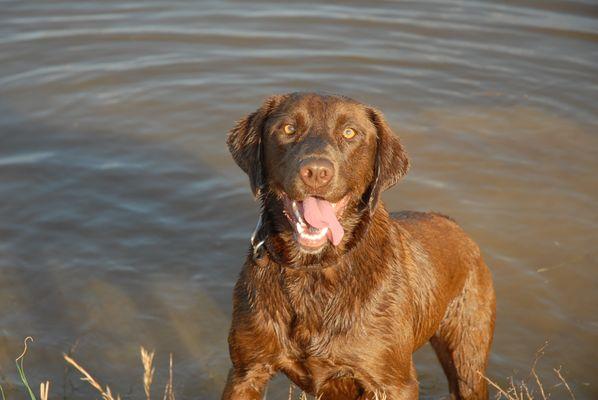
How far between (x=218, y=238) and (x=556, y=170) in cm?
361

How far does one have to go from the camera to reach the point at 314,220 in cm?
502

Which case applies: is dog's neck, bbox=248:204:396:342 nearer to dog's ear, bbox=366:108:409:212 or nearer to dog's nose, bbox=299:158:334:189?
dog's ear, bbox=366:108:409:212

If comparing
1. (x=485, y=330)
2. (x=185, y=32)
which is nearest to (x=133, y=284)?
(x=485, y=330)

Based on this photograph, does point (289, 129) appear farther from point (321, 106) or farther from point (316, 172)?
point (316, 172)

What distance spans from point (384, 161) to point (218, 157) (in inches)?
194

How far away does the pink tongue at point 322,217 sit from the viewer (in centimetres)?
500

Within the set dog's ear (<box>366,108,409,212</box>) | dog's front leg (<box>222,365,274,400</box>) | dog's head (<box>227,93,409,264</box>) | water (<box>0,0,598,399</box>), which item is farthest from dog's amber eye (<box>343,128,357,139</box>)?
water (<box>0,0,598,399</box>)

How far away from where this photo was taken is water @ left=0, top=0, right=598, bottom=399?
7359 millimetres

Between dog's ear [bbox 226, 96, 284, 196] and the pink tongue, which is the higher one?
dog's ear [bbox 226, 96, 284, 196]

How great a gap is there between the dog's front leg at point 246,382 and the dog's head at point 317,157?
0.65 metres

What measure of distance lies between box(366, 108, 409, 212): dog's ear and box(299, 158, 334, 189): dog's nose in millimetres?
400

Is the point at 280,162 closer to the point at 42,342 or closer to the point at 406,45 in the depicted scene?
the point at 42,342

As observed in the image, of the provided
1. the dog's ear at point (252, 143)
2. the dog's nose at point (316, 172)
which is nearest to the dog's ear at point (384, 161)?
the dog's nose at point (316, 172)

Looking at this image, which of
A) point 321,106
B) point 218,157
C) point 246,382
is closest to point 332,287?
point 246,382
